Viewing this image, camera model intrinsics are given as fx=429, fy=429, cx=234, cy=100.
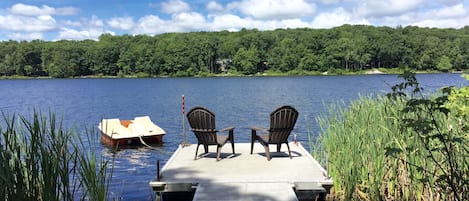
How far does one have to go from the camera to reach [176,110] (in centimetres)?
2762

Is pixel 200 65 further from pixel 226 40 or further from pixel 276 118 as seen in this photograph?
pixel 276 118

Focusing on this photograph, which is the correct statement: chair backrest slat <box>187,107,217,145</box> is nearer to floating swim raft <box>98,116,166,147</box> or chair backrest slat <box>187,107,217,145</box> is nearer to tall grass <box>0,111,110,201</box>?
tall grass <box>0,111,110,201</box>

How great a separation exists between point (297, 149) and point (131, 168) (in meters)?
5.38

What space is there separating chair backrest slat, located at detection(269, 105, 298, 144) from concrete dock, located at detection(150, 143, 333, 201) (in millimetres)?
391

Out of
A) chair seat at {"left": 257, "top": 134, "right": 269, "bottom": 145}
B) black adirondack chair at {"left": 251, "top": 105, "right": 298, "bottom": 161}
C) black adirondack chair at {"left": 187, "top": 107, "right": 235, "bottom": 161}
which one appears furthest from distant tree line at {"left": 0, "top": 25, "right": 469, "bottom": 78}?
black adirondack chair at {"left": 187, "top": 107, "right": 235, "bottom": 161}

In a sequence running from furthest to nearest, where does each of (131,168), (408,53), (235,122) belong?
(408,53), (235,122), (131,168)

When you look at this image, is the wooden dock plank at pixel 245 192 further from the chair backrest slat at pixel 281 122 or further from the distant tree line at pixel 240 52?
the distant tree line at pixel 240 52

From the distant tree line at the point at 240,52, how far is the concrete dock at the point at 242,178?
80.6 metres

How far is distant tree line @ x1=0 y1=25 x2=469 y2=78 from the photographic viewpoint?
85.5m

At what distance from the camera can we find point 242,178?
5.94m

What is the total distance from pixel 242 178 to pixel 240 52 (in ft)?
285

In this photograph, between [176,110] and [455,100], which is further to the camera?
[176,110]

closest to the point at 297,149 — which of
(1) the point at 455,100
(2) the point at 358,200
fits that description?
(2) the point at 358,200

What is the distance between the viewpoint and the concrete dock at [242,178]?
17.4ft
